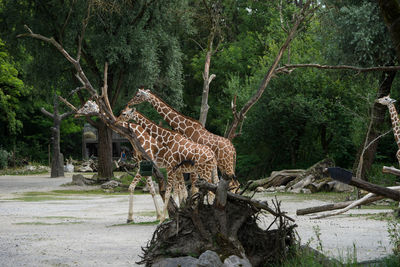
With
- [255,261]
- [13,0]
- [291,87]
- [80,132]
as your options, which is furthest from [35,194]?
[80,132]

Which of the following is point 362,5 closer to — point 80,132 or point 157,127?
point 157,127

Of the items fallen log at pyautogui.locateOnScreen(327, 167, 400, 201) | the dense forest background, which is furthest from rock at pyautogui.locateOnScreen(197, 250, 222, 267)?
the dense forest background

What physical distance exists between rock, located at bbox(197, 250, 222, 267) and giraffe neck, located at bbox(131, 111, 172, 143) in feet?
17.5

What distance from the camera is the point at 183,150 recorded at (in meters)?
10.2

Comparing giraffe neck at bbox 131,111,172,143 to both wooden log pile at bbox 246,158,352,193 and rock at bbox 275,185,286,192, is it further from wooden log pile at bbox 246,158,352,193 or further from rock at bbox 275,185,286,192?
rock at bbox 275,185,286,192

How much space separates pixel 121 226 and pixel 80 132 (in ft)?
129

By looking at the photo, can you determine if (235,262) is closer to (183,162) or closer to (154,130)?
(183,162)

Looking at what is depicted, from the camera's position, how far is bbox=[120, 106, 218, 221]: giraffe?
9945 millimetres

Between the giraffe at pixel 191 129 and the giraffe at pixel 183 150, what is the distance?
13.2 inches

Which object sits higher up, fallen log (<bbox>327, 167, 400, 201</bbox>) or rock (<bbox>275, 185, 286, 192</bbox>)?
fallen log (<bbox>327, 167, 400, 201</bbox>)

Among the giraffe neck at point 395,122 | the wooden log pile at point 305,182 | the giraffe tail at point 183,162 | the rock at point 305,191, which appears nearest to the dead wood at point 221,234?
the giraffe tail at point 183,162

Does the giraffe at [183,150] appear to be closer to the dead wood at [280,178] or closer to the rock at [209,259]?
the rock at [209,259]

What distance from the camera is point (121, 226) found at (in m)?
10.8

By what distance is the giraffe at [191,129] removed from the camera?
1084cm
